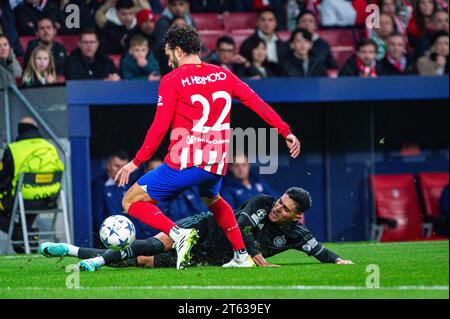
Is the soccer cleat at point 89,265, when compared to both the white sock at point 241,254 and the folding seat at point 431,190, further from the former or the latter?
the folding seat at point 431,190

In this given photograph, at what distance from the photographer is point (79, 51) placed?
47.1ft

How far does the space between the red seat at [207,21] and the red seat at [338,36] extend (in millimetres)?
1466

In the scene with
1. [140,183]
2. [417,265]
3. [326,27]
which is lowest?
[417,265]

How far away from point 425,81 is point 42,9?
522 cm

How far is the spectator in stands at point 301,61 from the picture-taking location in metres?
15.0

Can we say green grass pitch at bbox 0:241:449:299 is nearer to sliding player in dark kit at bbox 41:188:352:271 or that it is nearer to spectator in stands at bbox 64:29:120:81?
sliding player in dark kit at bbox 41:188:352:271

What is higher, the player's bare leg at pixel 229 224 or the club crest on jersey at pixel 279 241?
the player's bare leg at pixel 229 224

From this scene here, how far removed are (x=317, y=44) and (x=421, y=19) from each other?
7.74 ft

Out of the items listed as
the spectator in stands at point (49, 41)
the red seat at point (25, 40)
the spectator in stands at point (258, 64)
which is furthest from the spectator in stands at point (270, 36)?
the red seat at point (25, 40)

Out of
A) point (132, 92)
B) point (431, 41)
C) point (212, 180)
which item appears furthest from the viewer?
point (431, 41)

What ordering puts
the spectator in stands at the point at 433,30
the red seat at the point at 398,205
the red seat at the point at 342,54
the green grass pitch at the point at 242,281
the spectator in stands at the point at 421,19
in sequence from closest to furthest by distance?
the green grass pitch at the point at 242,281 → the red seat at the point at 398,205 → the red seat at the point at 342,54 → the spectator in stands at the point at 433,30 → the spectator in stands at the point at 421,19
